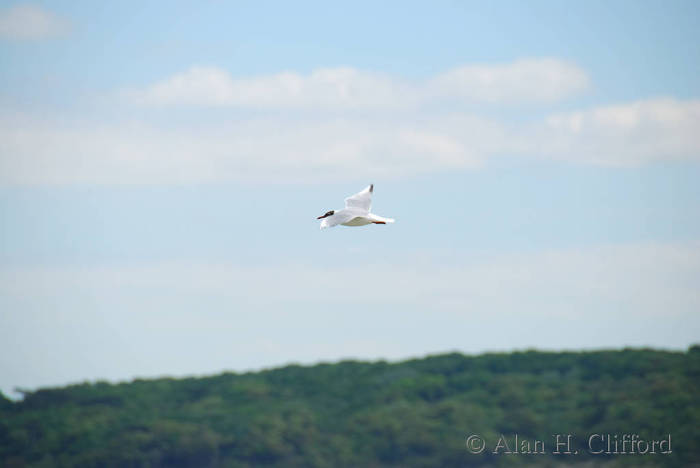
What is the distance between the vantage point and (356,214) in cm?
3597

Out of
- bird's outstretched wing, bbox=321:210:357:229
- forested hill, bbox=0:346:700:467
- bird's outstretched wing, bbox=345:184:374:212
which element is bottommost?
forested hill, bbox=0:346:700:467

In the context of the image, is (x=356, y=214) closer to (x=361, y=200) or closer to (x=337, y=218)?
(x=337, y=218)

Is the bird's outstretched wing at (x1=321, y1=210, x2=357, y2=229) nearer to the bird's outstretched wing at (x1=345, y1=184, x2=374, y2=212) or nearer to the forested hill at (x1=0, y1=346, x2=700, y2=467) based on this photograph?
the bird's outstretched wing at (x1=345, y1=184, x2=374, y2=212)

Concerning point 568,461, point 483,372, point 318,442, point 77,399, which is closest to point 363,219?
point 568,461

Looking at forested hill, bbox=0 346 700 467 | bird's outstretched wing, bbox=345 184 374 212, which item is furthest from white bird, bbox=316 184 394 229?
forested hill, bbox=0 346 700 467

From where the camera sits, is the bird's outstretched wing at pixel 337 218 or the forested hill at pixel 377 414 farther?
the forested hill at pixel 377 414

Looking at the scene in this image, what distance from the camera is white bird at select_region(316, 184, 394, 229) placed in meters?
35.7

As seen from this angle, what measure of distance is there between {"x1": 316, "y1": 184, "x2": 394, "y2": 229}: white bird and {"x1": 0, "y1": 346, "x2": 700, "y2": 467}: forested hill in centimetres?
4581

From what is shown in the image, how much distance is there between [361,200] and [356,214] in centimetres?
137

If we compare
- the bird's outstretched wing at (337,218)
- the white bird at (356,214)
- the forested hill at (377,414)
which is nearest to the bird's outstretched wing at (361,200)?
the white bird at (356,214)

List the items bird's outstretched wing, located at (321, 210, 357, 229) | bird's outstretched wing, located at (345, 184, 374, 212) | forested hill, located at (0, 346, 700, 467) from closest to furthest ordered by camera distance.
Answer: bird's outstretched wing, located at (321, 210, 357, 229)
bird's outstretched wing, located at (345, 184, 374, 212)
forested hill, located at (0, 346, 700, 467)

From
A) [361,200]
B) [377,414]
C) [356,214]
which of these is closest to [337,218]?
[356,214]

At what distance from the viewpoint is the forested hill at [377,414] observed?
8038 centimetres

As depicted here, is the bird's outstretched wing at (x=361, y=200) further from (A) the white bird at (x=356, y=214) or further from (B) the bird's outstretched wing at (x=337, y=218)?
(B) the bird's outstretched wing at (x=337, y=218)
